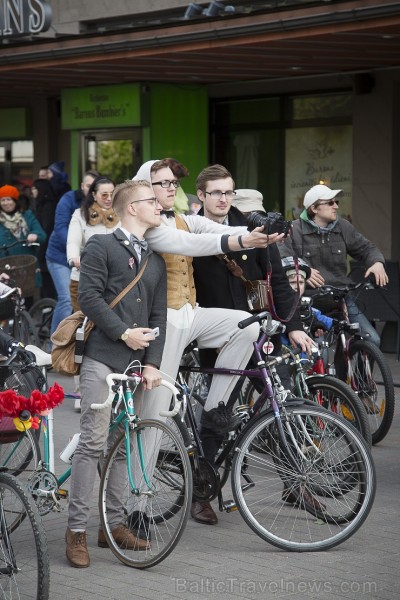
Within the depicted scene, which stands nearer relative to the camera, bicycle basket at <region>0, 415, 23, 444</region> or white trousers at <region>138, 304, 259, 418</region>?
bicycle basket at <region>0, 415, 23, 444</region>

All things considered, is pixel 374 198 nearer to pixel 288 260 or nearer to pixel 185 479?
pixel 288 260

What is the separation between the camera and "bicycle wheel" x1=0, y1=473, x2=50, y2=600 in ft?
16.6

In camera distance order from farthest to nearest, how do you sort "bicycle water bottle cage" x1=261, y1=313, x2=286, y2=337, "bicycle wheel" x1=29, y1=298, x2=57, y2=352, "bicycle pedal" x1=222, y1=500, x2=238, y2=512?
1. "bicycle wheel" x1=29, y1=298, x2=57, y2=352
2. "bicycle water bottle cage" x1=261, y1=313, x2=286, y2=337
3. "bicycle pedal" x1=222, y1=500, x2=238, y2=512

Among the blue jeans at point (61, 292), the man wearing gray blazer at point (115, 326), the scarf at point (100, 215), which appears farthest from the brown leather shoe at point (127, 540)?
the blue jeans at point (61, 292)

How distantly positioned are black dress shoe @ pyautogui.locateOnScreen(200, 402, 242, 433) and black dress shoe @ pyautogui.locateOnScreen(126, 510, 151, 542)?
2.47 feet

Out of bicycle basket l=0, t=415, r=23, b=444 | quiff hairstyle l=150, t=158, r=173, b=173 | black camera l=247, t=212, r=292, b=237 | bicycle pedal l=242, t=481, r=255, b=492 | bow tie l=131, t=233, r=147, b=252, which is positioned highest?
quiff hairstyle l=150, t=158, r=173, b=173

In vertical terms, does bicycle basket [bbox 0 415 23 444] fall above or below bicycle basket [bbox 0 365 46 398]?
above

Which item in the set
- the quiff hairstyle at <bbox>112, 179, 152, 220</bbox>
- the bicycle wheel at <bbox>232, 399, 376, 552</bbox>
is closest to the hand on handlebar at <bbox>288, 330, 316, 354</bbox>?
the bicycle wheel at <bbox>232, 399, 376, 552</bbox>

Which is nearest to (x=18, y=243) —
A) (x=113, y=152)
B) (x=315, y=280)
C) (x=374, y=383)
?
(x=113, y=152)

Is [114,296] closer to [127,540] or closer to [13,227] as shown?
[127,540]

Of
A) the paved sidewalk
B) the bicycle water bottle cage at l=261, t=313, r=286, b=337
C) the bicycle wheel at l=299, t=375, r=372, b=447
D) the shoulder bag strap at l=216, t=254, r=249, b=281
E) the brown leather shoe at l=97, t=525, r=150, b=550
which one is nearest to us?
the paved sidewalk

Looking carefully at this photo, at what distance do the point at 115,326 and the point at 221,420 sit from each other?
3.21ft

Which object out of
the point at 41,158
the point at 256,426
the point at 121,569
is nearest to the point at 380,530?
the point at 256,426

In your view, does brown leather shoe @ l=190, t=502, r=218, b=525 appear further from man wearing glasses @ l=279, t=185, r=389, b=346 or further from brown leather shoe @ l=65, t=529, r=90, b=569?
man wearing glasses @ l=279, t=185, r=389, b=346
